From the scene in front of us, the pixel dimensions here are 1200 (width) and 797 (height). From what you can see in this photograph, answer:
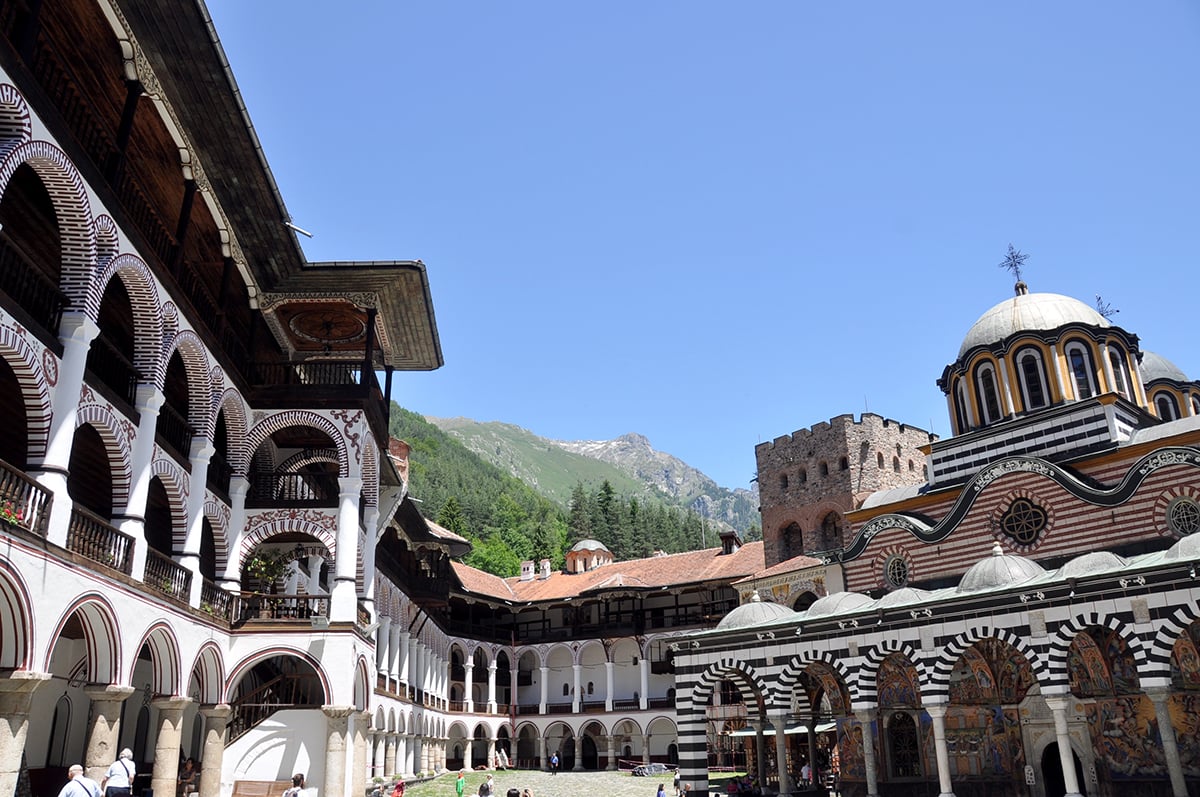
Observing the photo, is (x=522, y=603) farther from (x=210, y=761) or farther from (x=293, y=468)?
(x=210, y=761)

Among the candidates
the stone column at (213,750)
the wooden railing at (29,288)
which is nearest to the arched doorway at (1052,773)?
the stone column at (213,750)

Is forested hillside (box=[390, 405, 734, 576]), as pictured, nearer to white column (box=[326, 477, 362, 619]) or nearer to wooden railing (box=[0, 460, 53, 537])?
white column (box=[326, 477, 362, 619])

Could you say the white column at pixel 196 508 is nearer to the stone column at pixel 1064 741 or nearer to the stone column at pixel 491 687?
the stone column at pixel 1064 741

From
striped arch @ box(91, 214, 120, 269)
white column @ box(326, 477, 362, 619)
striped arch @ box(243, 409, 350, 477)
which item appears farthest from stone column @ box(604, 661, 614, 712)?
striped arch @ box(91, 214, 120, 269)

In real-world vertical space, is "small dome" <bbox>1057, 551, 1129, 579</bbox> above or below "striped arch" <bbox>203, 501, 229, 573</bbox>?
below

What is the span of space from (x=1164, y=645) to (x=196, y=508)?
17031 millimetres

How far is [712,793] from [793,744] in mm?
9891

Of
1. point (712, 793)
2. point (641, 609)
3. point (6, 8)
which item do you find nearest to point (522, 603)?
point (641, 609)

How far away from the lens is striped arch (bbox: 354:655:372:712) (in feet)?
63.9

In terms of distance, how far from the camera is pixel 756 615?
2230 cm

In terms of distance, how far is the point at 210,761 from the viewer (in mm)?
17844

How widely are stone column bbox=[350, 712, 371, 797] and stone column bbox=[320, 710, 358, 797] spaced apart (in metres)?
0.93

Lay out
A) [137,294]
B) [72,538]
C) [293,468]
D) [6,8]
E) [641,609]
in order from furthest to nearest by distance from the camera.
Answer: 1. [641,609]
2. [293,468]
3. [137,294]
4. [72,538]
5. [6,8]

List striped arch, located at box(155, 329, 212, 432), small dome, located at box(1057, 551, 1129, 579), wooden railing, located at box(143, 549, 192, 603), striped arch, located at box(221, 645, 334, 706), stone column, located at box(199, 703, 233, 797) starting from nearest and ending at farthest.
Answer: wooden railing, located at box(143, 549, 192, 603), striped arch, located at box(155, 329, 212, 432), small dome, located at box(1057, 551, 1129, 579), stone column, located at box(199, 703, 233, 797), striped arch, located at box(221, 645, 334, 706)
